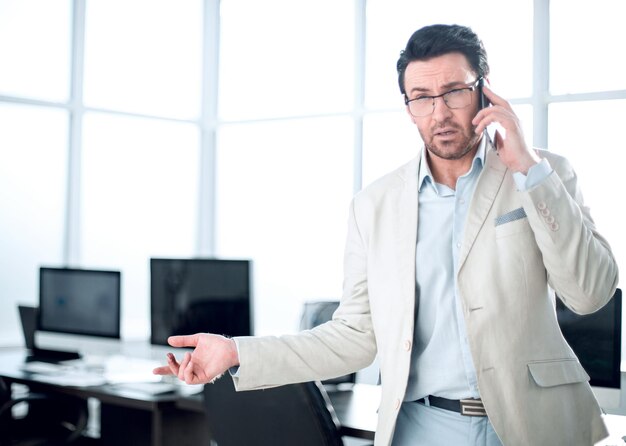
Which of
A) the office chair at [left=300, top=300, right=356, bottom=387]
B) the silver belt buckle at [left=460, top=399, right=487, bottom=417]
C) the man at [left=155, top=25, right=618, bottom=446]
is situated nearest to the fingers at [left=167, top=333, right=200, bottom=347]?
the man at [left=155, top=25, right=618, bottom=446]

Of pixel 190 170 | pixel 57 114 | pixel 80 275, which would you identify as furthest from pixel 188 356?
pixel 190 170

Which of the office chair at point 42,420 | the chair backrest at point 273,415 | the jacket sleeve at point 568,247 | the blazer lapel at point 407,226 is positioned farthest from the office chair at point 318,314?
the jacket sleeve at point 568,247

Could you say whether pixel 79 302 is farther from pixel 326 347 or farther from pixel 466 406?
pixel 466 406

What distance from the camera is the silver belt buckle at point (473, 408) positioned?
1.60 m

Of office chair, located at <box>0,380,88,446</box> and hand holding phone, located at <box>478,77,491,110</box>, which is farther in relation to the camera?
office chair, located at <box>0,380,88,446</box>

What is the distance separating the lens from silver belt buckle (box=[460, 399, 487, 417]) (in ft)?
5.25

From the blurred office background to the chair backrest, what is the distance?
3.05m

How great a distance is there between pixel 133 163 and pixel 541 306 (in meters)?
4.83

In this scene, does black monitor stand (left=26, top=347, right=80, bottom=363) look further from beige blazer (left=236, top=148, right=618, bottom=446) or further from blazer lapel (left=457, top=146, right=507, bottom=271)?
blazer lapel (left=457, top=146, right=507, bottom=271)

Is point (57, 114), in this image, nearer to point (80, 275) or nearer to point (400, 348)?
point (80, 275)

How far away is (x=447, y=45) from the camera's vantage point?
1720mm

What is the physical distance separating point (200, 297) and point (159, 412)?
25.5 inches

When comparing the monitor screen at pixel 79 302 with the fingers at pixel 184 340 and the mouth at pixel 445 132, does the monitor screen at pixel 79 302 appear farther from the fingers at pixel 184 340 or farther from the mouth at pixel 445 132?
the mouth at pixel 445 132

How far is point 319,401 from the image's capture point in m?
2.29
